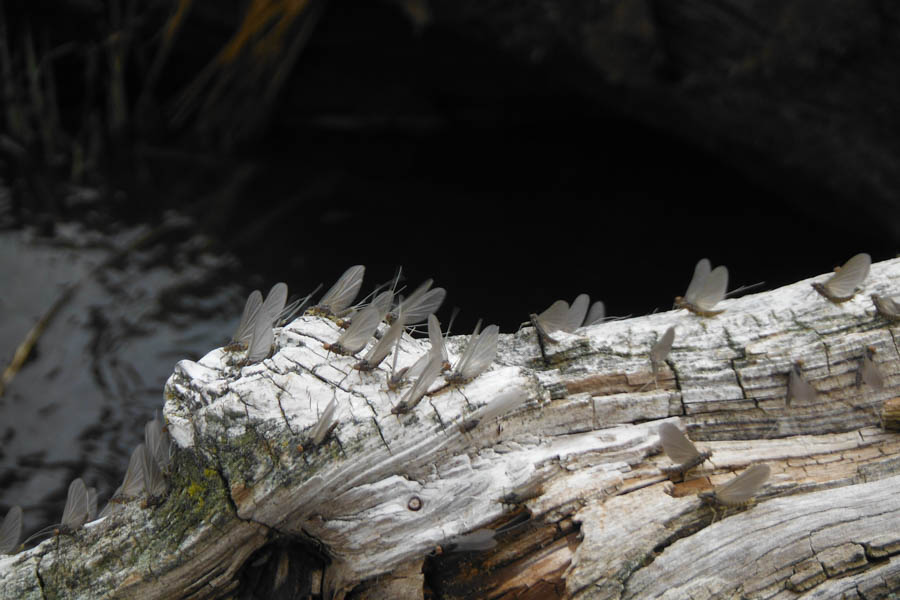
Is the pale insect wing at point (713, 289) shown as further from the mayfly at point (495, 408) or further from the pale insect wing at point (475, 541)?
the pale insect wing at point (475, 541)

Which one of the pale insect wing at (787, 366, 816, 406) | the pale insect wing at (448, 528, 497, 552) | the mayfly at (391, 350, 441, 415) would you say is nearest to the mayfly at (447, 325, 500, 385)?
the mayfly at (391, 350, 441, 415)

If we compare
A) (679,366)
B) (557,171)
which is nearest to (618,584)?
(679,366)

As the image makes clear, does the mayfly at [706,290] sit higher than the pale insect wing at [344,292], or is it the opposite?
the pale insect wing at [344,292]

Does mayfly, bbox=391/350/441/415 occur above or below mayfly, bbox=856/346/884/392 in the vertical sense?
above

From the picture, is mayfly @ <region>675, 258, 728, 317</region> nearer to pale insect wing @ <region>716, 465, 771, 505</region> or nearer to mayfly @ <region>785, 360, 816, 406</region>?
mayfly @ <region>785, 360, 816, 406</region>

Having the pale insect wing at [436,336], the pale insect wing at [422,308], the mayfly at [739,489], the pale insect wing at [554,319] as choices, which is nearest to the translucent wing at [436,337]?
the pale insect wing at [436,336]

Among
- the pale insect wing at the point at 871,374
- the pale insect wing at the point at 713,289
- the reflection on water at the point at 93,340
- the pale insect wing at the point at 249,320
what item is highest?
the reflection on water at the point at 93,340

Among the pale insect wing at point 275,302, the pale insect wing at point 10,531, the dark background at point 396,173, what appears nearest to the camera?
the pale insect wing at point 275,302
